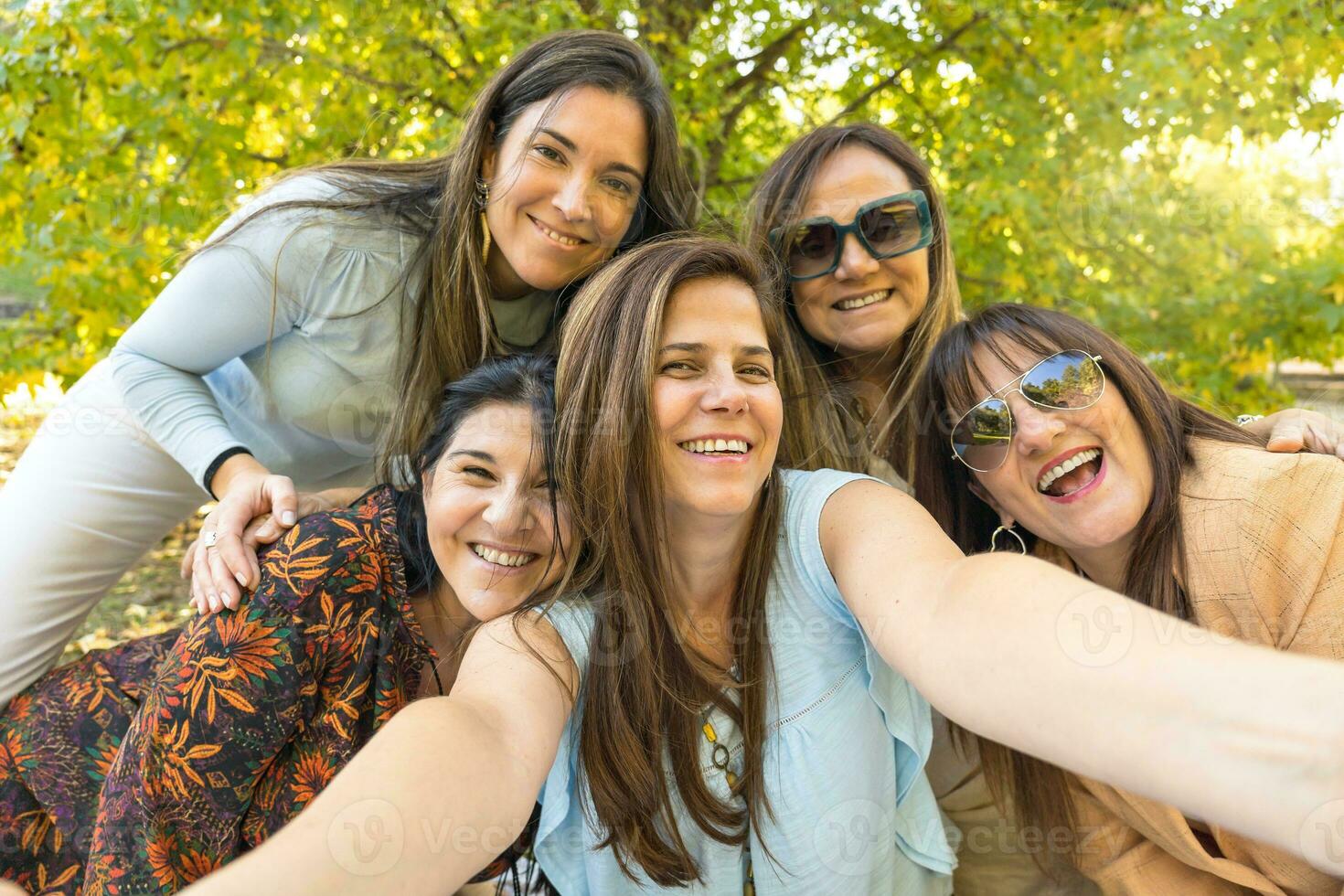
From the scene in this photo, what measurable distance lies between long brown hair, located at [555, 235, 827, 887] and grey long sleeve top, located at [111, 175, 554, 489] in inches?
32.7

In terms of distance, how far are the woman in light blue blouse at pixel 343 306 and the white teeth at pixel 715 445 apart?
0.86 metres

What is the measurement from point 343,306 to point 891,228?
152 centimetres

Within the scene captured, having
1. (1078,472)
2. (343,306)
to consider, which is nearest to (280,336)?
(343,306)

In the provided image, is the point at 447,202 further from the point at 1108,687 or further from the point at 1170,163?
the point at 1170,163

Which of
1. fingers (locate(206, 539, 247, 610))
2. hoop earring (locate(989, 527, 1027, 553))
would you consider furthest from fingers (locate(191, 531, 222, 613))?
hoop earring (locate(989, 527, 1027, 553))

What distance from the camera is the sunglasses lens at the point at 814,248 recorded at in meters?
3.00

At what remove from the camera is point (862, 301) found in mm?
3035

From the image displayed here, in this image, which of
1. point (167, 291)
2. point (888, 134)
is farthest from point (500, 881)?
point (888, 134)

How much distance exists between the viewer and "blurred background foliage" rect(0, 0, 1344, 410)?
3.72 m

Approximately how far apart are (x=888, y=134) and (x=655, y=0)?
6.18 ft

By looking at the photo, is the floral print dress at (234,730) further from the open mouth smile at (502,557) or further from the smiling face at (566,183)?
the smiling face at (566,183)

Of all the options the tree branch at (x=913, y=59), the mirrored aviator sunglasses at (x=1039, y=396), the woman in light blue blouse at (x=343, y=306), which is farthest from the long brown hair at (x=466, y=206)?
the tree branch at (x=913, y=59)

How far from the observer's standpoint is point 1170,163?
431 centimetres

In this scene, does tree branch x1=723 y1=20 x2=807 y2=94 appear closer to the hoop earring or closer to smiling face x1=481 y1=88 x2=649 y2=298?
smiling face x1=481 y1=88 x2=649 y2=298
